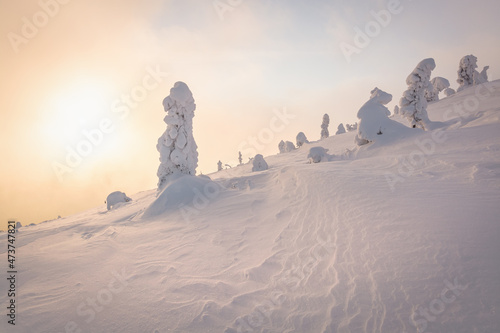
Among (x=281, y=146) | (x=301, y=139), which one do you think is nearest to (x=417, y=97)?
(x=301, y=139)

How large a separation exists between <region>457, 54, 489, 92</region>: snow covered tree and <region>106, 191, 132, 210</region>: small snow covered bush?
55.3 meters

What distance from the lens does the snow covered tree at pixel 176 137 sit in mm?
14797

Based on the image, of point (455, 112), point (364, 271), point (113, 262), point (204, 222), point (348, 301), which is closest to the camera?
point (348, 301)

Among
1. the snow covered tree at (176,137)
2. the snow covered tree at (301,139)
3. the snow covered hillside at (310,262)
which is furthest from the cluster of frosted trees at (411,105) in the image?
the snow covered tree at (301,139)

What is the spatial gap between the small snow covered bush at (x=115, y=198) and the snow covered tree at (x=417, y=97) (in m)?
30.4

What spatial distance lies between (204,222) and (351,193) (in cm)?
595

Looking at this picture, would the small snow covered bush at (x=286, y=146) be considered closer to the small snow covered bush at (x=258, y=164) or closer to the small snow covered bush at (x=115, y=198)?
the small snow covered bush at (x=258, y=164)

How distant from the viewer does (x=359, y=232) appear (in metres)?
5.68

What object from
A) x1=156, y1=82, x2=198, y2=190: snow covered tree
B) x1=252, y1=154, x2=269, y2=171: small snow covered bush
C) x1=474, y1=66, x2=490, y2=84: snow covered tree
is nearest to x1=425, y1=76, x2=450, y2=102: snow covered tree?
x1=474, y1=66, x2=490, y2=84: snow covered tree

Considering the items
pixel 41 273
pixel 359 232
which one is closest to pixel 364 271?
pixel 359 232

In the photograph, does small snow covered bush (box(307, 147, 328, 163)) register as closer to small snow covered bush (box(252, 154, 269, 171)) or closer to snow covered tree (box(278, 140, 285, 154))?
small snow covered bush (box(252, 154, 269, 171))

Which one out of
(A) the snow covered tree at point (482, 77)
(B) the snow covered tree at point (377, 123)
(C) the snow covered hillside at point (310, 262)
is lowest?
(C) the snow covered hillside at point (310, 262)

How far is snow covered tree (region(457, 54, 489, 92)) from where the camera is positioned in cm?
3525

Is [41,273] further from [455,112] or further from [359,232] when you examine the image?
[455,112]
